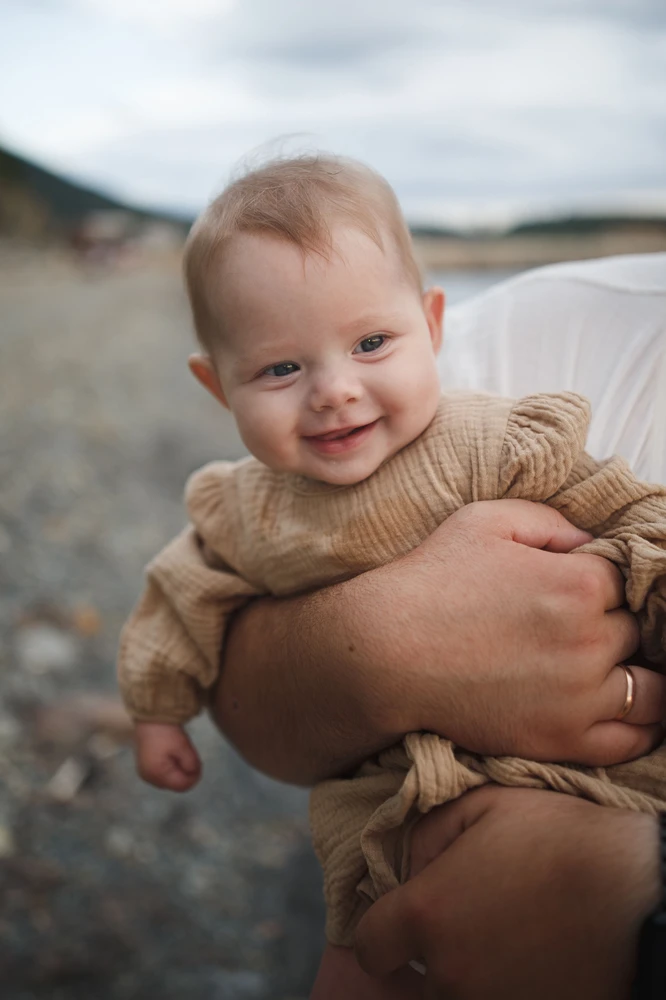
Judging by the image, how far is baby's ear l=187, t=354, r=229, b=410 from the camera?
1317 millimetres

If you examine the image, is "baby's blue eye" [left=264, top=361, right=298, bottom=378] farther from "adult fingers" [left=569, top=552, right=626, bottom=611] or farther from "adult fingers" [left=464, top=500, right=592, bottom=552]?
"adult fingers" [left=569, top=552, right=626, bottom=611]

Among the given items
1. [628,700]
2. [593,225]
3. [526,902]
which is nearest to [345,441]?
[628,700]

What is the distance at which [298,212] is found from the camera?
1.11 metres

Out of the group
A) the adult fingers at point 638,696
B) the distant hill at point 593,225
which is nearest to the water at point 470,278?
the distant hill at point 593,225

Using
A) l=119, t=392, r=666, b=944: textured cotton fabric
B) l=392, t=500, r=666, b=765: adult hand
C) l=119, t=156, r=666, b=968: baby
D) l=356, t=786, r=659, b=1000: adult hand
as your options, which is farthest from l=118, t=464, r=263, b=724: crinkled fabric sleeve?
l=356, t=786, r=659, b=1000: adult hand

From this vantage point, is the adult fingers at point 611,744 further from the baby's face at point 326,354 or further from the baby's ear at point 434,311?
the baby's ear at point 434,311

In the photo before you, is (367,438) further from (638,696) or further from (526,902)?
(526,902)

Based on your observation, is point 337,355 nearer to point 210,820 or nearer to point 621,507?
point 621,507

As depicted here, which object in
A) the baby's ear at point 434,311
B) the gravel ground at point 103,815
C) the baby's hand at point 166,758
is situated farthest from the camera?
the gravel ground at point 103,815

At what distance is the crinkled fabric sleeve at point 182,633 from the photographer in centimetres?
135

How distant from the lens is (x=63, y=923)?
208cm

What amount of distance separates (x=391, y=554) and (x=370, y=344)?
0.93 feet

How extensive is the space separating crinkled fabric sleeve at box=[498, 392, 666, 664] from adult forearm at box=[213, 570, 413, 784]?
23 cm

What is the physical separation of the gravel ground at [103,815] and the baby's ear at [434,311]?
5.32 ft
